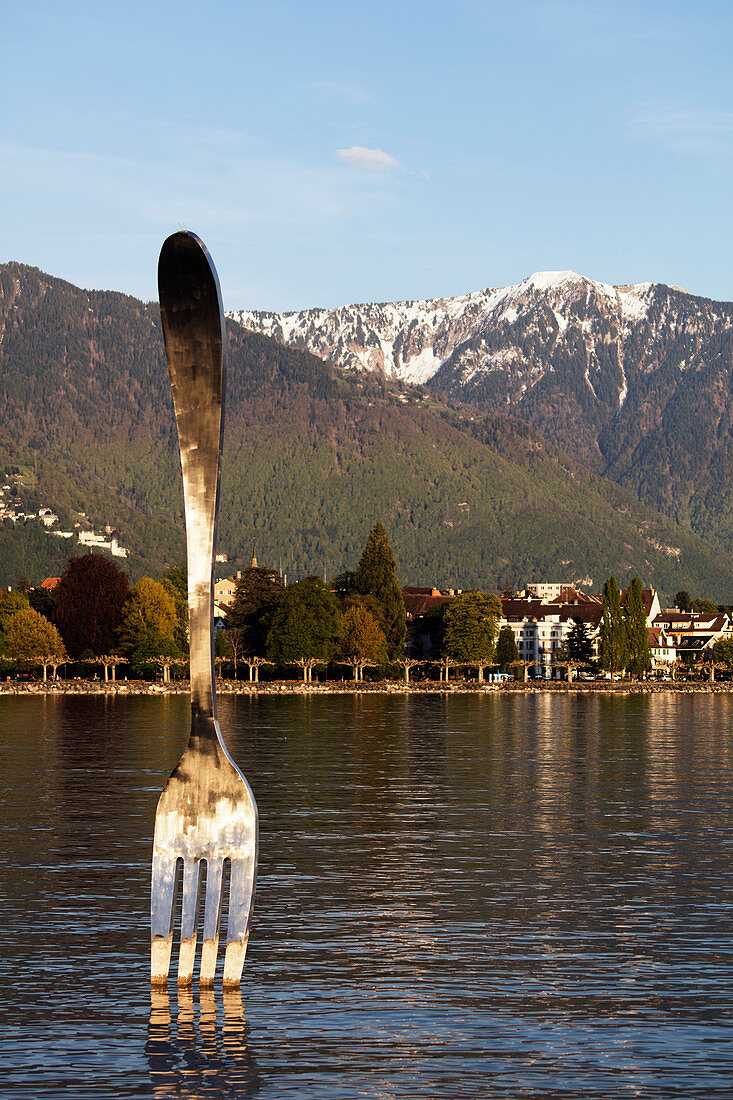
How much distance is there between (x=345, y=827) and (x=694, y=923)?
1754 centimetres

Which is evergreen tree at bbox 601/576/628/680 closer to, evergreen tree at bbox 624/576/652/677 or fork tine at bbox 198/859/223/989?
evergreen tree at bbox 624/576/652/677

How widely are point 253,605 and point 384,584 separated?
17.6 meters

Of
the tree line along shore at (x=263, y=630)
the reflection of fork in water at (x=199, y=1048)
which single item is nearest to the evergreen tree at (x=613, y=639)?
the tree line along shore at (x=263, y=630)

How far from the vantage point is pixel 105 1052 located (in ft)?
65.9

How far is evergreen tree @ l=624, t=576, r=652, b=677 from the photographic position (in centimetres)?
19600

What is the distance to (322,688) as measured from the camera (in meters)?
177

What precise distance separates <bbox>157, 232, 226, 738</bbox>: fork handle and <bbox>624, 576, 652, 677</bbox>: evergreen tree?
17982 cm

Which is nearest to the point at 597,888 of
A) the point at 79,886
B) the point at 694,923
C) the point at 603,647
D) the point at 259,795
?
the point at 694,923

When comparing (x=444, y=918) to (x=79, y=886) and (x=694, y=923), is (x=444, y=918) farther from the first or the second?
(x=79, y=886)

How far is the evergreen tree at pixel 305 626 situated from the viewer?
17638 centimetres

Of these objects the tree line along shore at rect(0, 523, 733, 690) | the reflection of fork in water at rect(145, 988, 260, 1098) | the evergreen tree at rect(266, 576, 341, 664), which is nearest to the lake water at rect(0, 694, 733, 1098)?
the reflection of fork in water at rect(145, 988, 260, 1098)

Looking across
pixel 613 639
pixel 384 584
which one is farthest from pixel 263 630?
pixel 613 639

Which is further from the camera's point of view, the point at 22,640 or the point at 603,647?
the point at 603,647

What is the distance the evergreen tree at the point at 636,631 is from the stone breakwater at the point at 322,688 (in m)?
3.43
